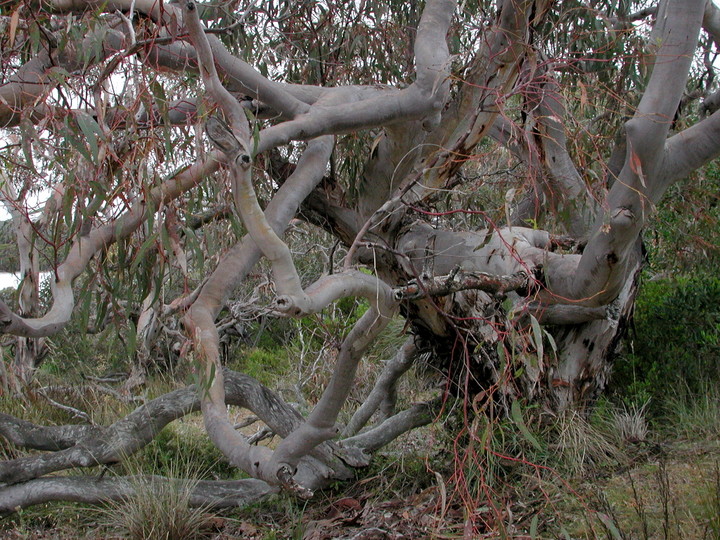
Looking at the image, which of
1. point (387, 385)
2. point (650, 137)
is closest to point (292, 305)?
point (650, 137)

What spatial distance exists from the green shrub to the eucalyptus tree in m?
0.68

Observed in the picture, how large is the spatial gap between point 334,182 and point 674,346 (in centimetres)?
314

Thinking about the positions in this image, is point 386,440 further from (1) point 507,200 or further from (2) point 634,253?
(1) point 507,200

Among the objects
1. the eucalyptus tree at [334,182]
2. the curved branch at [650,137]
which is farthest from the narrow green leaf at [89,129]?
the curved branch at [650,137]

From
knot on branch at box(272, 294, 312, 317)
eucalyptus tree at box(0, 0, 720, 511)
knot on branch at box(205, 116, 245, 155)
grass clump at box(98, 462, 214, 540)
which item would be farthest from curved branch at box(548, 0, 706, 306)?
grass clump at box(98, 462, 214, 540)

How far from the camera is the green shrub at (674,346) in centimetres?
562

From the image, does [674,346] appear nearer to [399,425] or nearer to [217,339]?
[399,425]

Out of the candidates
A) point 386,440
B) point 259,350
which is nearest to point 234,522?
point 386,440

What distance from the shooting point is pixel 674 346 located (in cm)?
588

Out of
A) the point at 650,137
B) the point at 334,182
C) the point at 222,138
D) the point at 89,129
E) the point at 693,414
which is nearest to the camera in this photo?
the point at 222,138

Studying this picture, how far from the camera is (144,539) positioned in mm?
4156

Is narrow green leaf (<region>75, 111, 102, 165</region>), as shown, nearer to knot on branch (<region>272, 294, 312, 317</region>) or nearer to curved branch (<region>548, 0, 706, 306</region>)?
knot on branch (<region>272, 294, 312, 317</region>)

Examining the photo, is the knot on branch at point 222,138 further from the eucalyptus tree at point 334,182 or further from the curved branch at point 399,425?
the curved branch at point 399,425

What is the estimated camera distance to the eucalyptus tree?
3016mm
